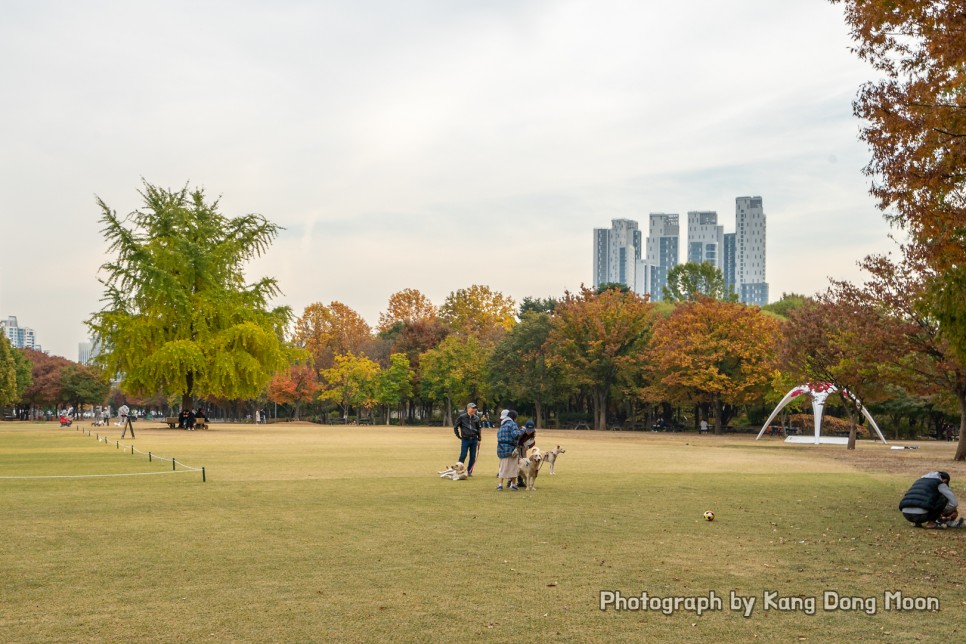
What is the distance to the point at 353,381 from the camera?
86.8 meters

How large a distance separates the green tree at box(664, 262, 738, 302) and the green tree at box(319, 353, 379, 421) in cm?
4007

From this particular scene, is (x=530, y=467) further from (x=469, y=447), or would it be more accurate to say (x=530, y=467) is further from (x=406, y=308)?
(x=406, y=308)

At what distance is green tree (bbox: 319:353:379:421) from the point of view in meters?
85.8

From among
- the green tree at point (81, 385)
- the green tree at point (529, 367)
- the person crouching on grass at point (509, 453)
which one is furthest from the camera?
the green tree at point (81, 385)

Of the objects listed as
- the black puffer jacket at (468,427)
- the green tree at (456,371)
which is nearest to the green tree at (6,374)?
the green tree at (456,371)

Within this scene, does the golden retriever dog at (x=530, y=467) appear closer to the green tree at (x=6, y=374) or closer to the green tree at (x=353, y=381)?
the green tree at (x=353, y=381)

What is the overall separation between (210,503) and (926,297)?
12.8 meters

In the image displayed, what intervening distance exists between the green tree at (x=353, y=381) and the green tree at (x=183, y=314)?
28088mm

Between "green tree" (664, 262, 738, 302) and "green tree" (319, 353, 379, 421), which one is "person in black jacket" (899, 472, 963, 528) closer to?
"green tree" (319, 353, 379, 421)

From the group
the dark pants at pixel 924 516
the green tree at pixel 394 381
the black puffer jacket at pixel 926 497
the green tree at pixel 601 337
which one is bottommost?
the dark pants at pixel 924 516

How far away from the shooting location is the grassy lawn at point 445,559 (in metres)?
7.19

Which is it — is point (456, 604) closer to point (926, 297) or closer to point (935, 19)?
point (935, 19)

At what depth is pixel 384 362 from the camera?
3804 inches

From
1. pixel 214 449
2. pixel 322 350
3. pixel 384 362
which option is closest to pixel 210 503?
pixel 214 449
